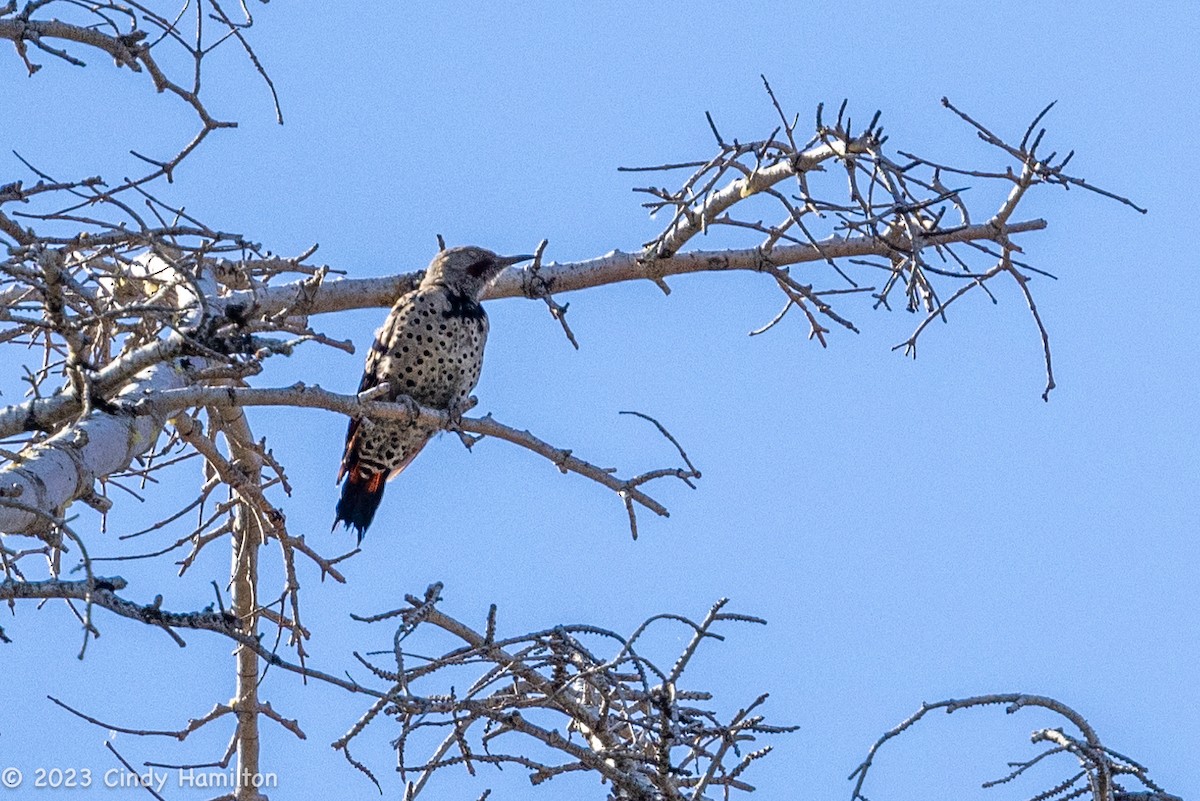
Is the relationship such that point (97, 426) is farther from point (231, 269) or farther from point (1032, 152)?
point (1032, 152)

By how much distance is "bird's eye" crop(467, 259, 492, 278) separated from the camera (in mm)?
6941

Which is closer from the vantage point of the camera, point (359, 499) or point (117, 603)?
point (117, 603)

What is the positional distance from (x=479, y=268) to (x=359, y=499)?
1119mm

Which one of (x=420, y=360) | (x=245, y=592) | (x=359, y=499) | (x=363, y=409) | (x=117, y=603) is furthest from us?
(x=359, y=499)

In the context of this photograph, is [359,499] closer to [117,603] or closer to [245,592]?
[245,592]

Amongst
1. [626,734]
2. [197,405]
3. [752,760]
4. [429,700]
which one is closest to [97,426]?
[197,405]

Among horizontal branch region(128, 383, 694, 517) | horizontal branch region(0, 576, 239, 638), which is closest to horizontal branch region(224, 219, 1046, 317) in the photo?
horizontal branch region(128, 383, 694, 517)

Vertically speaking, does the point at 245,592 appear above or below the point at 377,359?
below

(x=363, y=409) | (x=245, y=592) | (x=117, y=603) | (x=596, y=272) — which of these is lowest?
(x=117, y=603)

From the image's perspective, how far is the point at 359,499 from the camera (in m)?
6.93

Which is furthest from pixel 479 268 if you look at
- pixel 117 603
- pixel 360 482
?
pixel 117 603

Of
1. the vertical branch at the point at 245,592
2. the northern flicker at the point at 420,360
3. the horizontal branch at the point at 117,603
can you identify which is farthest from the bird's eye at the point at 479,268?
the horizontal branch at the point at 117,603

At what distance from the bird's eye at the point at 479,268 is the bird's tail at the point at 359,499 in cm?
95

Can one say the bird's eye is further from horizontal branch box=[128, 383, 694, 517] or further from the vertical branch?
horizontal branch box=[128, 383, 694, 517]
